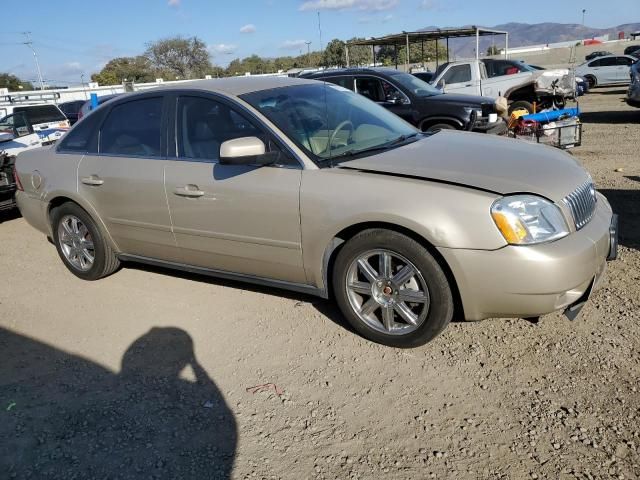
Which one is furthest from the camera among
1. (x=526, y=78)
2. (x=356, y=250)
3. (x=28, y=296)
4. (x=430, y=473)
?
(x=526, y=78)

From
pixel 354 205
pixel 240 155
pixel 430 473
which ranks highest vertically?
pixel 240 155

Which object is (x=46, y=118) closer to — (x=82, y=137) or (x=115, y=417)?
(x=82, y=137)

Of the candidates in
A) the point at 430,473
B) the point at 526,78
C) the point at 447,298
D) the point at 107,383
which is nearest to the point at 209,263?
the point at 107,383

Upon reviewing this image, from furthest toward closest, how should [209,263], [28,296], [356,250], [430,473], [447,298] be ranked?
1. [28,296]
2. [209,263]
3. [356,250]
4. [447,298]
5. [430,473]

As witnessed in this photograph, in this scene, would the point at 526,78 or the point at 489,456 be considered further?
the point at 526,78

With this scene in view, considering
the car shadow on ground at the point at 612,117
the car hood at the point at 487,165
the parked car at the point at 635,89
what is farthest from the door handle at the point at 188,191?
the car shadow on ground at the point at 612,117

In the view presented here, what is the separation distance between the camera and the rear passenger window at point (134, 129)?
4.46 metres

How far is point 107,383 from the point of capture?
349cm

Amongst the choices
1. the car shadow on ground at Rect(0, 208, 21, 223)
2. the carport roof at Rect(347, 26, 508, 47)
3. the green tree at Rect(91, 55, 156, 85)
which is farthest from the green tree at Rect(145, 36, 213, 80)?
the car shadow on ground at Rect(0, 208, 21, 223)

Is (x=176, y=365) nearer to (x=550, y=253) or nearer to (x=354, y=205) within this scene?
(x=354, y=205)

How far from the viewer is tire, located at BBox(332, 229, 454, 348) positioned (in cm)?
330

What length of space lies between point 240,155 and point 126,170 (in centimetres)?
141

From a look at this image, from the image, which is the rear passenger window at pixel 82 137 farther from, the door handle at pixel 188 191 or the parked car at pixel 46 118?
the parked car at pixel 46 118

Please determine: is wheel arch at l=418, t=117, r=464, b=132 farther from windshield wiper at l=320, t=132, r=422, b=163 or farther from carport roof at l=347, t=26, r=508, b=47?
carport roof at l=347, t=26, r=508, b=47
